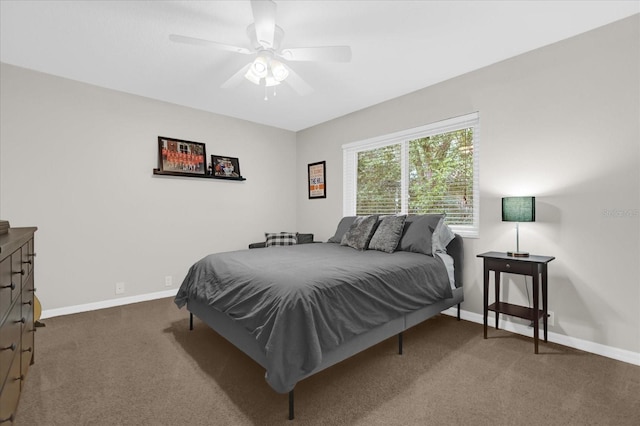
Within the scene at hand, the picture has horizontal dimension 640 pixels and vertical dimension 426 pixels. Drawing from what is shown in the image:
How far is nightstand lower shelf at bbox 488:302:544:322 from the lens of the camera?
2387 millimetres

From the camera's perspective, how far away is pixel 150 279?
3.79 meters

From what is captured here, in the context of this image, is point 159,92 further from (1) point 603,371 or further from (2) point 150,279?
(1) point 603,371

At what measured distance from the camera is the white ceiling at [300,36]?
7.02 ft

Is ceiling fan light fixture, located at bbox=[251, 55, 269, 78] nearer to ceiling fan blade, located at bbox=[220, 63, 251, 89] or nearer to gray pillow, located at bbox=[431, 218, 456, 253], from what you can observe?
ceiling fan blade, located at bbox=[220, 63, 251, 89]

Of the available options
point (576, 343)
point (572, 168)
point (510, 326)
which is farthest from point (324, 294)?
point (572, 168)

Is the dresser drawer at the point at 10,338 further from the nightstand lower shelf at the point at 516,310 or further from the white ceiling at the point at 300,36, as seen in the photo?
the nightstand lower shelf at the point at 516,310

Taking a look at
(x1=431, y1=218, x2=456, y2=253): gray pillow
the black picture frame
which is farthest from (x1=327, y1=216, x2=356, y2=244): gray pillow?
the black picture frame

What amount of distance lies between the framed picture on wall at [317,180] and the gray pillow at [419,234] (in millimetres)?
1891

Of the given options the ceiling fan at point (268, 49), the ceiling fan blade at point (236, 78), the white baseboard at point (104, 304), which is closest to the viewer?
the ceiling fan at point (268, 49)

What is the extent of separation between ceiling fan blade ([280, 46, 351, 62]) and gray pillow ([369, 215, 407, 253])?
1.64 m

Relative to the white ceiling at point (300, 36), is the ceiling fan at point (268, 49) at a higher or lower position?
lower

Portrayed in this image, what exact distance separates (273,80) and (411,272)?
192cm

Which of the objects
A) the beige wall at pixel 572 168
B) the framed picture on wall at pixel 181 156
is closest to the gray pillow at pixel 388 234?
the beige wall at pixel 572 168

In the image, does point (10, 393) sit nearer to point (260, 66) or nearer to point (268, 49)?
point (260, 66)
